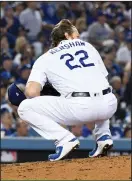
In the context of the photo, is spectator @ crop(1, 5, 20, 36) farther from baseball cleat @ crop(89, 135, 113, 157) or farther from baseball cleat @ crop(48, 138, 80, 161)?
baseball cleat @ crop(48, 138, 80, 161)

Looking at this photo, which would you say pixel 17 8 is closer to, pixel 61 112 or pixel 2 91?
pixel 2 91

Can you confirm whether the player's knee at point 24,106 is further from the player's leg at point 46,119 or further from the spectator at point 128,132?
the spectator at point 128,132

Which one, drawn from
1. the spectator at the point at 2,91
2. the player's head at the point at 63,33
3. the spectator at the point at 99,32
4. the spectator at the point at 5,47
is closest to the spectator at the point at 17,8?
the spectator at the point at 5,47

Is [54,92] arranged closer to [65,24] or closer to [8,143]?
[65,24]

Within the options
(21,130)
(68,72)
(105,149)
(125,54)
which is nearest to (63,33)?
(68,72)

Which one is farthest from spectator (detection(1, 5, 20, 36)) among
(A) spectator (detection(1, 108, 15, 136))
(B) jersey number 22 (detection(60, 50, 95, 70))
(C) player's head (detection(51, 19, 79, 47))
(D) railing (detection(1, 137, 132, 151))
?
(B) jersey number 22 (detection(60, 50, 95, 70))

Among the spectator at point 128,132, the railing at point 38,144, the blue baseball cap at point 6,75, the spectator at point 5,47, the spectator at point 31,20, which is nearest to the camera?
the railing at point 38,144
